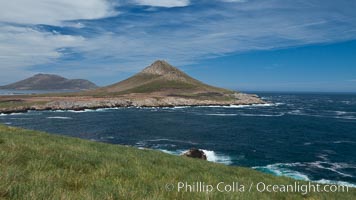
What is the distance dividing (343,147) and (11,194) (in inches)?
2445

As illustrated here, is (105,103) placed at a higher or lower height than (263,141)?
higher

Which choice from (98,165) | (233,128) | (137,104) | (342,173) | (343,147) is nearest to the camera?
(98,165)

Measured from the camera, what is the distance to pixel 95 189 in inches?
264

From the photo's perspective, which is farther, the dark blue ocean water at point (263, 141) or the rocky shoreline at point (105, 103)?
the rocky shoreline at point (105, 103)

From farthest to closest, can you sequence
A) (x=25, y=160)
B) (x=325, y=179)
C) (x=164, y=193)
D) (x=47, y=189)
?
(x=325, y=179) < (x=25, y=160) < (x=164, y=193) < (x=47, y=189)

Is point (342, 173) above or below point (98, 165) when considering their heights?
→ below

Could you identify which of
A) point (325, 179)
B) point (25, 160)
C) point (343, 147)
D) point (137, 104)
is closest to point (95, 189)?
point (25, 160)

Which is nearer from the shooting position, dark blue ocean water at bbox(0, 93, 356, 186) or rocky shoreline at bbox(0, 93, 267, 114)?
dark blue ocean water at bbox(0, 93, 356, 186)

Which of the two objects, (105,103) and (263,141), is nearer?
(263,141)

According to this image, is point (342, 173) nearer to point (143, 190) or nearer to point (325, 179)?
point (325, 179)

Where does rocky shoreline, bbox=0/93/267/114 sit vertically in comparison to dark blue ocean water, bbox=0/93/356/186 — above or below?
above

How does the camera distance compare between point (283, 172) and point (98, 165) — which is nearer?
point (98, 165)

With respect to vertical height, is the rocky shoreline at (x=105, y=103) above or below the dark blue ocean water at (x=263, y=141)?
above

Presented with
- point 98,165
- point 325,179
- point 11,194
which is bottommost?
point 325,179
